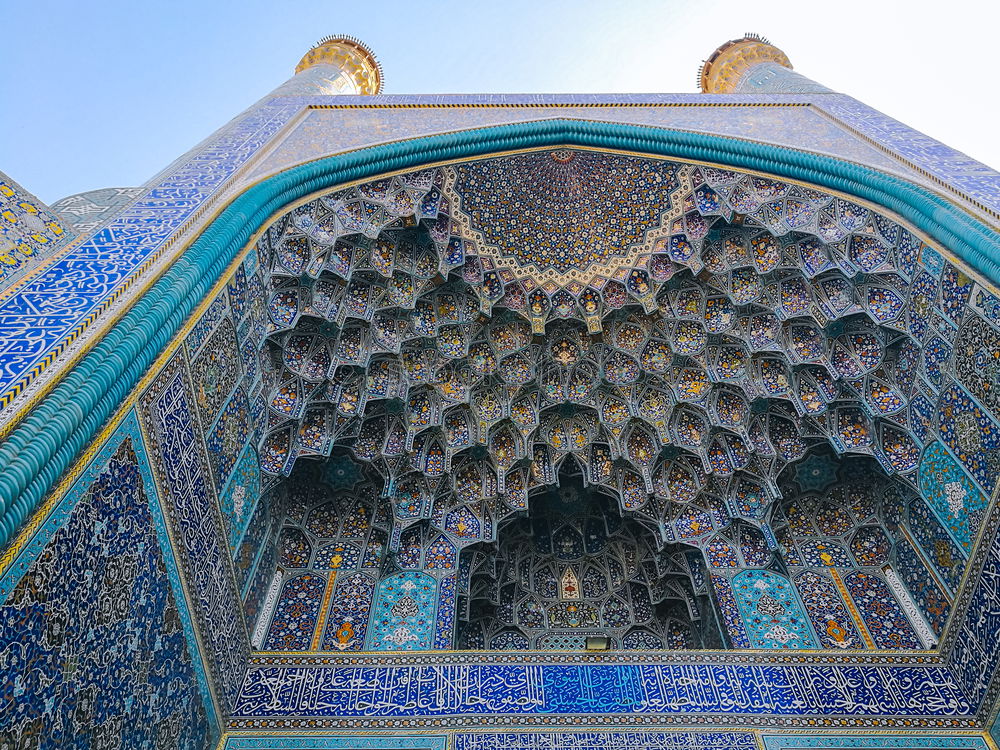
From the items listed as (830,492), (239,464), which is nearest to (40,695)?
(239,464)

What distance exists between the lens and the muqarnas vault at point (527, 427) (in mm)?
3822

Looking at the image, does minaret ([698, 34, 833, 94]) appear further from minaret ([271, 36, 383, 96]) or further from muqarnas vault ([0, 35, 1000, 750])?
minaret ([271, 36, 383, 96])

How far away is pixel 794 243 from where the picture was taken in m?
5.73

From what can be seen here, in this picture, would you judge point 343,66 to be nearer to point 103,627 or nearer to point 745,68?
point 745,68

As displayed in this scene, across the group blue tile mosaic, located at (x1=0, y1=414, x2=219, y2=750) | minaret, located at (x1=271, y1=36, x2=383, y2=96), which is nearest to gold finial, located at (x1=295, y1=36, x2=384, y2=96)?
minaret, located at (x1=271, y1=36, x2=383, y2=96)

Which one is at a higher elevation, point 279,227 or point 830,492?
point 279,227

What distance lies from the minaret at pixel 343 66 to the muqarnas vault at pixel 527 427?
4.71 ft

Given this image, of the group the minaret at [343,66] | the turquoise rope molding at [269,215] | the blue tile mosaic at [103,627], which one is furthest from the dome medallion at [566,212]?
the blue tile mosaic at [103,627]

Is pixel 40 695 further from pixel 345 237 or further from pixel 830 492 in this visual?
pixel 830 492

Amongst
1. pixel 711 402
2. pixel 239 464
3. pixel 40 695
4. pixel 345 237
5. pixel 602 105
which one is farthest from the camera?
pixel 602 105

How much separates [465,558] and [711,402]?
225 cm

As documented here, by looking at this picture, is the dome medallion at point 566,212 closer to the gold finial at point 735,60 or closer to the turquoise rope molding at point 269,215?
the turquoise rope molding at point 269,215

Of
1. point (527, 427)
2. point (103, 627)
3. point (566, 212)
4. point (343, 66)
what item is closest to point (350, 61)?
point (343, 66)

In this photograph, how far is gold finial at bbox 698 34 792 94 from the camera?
9086 mm
